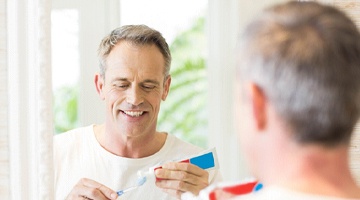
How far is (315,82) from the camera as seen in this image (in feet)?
1.96

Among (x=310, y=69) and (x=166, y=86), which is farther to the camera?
(x=166, y=86)

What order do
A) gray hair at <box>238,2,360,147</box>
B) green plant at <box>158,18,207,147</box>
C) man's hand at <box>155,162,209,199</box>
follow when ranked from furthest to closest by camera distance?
green plant at <box>158,18,207,147</box>, man's hand at <box>155,162,209,199</box>, gray hair at <box>238,2,360,147</box>

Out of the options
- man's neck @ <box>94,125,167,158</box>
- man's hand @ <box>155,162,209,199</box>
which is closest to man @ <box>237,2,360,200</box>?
man's hand @ <box>155,162,209,199</box>

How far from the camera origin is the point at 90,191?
1.15m

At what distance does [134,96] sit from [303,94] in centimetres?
61

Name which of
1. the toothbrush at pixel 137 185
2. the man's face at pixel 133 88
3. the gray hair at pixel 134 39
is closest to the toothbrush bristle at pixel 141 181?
the toothbrush at pixel 137 185

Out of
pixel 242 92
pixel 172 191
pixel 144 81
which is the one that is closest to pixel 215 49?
pixel 144 81

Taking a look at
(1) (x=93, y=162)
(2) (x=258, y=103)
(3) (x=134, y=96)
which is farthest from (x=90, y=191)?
(2) (x=258, y=103)

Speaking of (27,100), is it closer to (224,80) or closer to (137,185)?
(137,185)

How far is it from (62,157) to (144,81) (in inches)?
8.5

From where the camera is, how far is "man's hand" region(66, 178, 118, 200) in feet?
3.76

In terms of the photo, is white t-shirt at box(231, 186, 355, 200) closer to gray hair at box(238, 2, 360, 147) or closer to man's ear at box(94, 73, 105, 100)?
gray hair at box(238, 2, 360, 147)

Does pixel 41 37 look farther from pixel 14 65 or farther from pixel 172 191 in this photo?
pixel 172 191

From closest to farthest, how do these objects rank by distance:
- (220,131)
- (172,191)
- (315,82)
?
(315,82) → (172,191) → (220,131)
